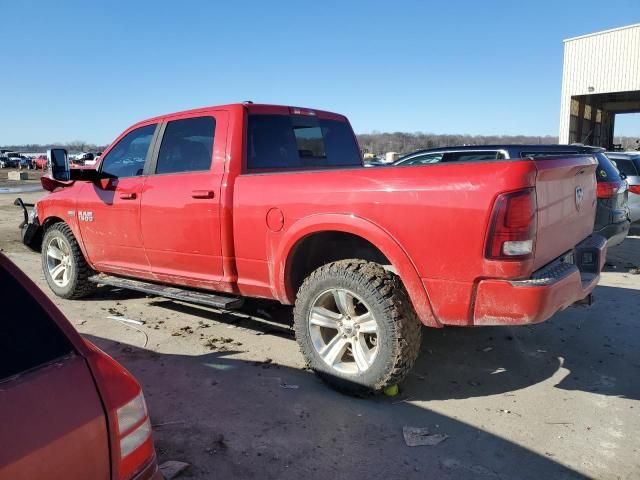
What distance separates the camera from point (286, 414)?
131 inches

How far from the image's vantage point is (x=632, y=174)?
10.7 meters

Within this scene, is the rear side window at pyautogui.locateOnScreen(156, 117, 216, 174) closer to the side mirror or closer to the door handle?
the door handle

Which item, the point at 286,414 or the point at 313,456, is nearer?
the point at 313,456

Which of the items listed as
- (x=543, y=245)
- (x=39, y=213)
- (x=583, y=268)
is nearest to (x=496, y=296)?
(x=543, y=245)

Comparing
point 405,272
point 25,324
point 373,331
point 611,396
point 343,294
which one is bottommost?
point 611,396

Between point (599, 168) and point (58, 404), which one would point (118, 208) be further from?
point (599, 168)

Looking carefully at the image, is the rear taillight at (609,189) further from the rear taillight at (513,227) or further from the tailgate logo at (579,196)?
the rear taillight at (513,227)

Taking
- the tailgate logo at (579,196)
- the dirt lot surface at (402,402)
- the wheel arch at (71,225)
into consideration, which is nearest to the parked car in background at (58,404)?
the dirt lot surface at (402,402)

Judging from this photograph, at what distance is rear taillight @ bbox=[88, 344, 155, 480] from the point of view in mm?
1588

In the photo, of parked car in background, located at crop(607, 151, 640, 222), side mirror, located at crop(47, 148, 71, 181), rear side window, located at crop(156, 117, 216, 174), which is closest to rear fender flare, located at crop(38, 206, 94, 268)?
side mirror, located at crop(47, 148, 71, 181)

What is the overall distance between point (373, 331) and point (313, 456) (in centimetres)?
93

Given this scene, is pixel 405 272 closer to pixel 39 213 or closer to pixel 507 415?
pixel 507 415

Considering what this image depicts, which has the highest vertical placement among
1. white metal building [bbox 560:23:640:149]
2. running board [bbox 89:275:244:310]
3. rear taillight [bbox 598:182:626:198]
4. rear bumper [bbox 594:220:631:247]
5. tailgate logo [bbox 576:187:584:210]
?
white metal building [bbox 560:23:640:149]

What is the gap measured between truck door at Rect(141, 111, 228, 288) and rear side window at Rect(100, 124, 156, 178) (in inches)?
9.4
